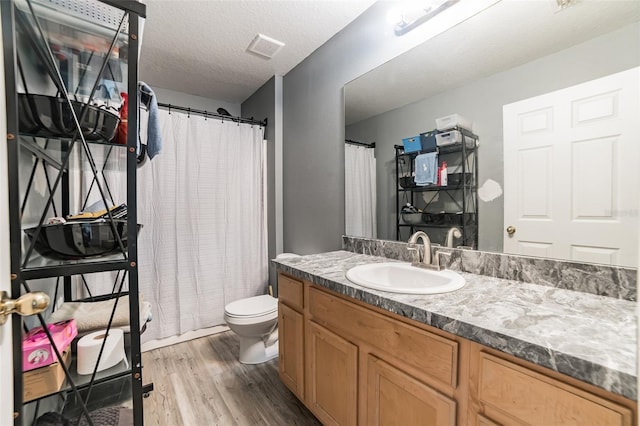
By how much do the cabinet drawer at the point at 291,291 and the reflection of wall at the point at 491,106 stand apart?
647mm

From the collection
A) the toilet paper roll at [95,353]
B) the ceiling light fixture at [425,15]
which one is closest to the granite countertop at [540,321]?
the toilet paper roll at [95,353]

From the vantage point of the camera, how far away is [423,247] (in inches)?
56.4

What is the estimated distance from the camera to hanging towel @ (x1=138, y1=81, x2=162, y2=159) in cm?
126

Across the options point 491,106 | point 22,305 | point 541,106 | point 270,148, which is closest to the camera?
point 22,305

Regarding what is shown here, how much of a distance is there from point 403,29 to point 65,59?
1545 millimetres

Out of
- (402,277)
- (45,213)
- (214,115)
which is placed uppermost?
(214,115)

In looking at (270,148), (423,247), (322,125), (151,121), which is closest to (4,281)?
(151,121)

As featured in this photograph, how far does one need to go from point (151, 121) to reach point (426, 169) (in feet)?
4.72

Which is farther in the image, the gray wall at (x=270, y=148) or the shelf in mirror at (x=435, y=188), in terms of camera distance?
the gray wall at (x=270, y=148)

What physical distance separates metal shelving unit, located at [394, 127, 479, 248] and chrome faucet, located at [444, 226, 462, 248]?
0.06 feet

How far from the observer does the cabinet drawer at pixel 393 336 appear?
0.81 m

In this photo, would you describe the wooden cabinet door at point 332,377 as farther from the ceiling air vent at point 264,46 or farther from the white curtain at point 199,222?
the ceiling air vent at point 264,46

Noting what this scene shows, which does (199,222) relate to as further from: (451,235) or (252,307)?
(451,235)

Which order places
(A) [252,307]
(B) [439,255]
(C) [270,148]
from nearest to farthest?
(B) [439,255] → (A) [252,307] → (C) [270,148]
